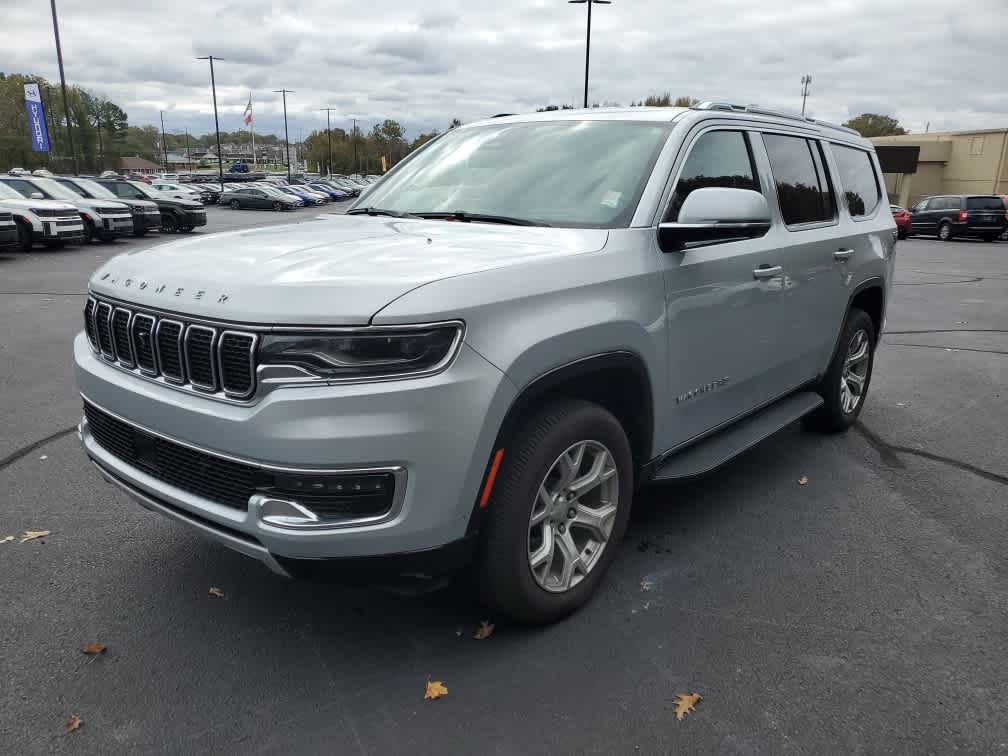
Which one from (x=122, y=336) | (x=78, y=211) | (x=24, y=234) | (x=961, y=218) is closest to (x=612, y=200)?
(x=122, y=336)

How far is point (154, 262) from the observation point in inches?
116

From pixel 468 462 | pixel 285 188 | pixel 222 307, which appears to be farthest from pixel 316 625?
pixel 285 188

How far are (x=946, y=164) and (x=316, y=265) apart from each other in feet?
195

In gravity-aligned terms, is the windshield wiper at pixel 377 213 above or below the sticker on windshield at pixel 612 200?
below

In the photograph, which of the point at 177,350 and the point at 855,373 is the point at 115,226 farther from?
the point at 177,350

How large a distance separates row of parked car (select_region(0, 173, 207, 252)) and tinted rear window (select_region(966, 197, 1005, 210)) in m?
25.9

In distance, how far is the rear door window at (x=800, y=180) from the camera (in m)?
4.28

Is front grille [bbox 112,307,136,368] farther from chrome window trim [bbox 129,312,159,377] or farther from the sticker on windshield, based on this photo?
the sticker on windshield

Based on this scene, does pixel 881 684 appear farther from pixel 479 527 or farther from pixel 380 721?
pixel 380 721

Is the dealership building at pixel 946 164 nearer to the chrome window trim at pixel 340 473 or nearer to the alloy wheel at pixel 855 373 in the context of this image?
the alloy wheel at pixel 855 373

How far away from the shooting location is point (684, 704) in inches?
105

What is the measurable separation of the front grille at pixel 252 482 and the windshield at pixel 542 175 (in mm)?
1498

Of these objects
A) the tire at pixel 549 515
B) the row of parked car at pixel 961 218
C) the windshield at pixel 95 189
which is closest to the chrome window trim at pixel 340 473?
the tire at pixel 549 515

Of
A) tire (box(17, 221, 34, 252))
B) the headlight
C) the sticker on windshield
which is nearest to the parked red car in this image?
tire (box(17, 221, 34, 252))
